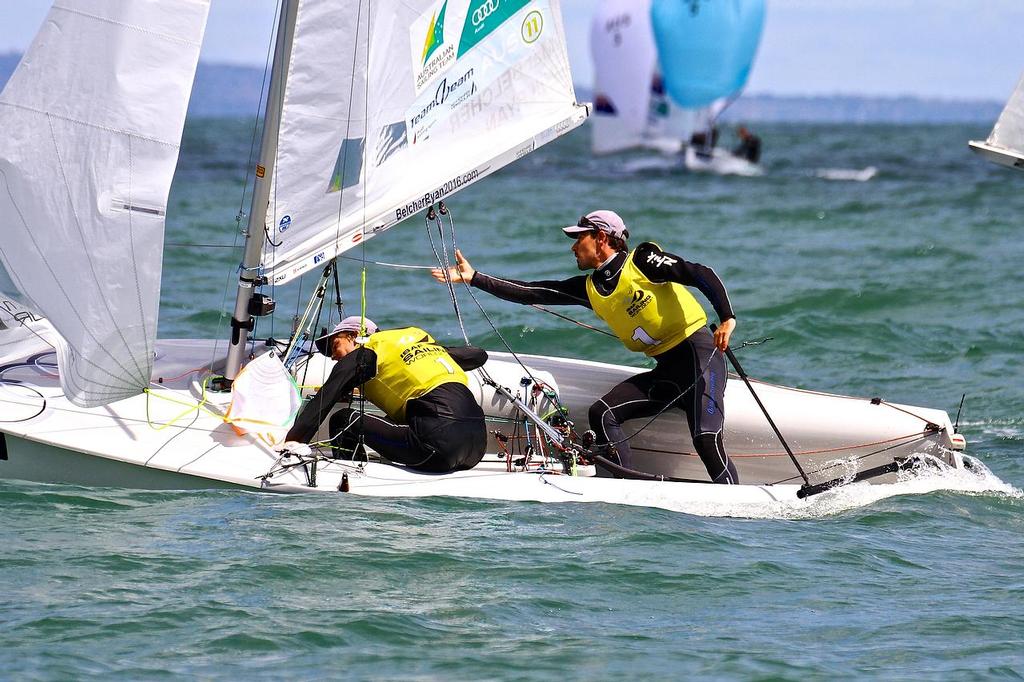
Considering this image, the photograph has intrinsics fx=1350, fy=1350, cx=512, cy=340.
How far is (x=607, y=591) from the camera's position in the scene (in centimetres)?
454

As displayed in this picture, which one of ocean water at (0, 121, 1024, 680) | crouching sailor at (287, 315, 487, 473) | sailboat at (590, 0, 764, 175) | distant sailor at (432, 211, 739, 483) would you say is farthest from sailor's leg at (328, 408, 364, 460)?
sailboat at (590, 0, 764, 175)

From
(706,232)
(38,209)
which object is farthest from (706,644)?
(706,232)

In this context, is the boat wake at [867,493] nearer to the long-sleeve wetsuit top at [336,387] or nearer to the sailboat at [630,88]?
the long-sleeve wetsuit top at [336,387]

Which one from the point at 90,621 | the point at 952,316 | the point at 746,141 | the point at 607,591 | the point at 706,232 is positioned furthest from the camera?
the point at 746,141

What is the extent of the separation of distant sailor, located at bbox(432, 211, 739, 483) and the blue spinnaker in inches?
1108

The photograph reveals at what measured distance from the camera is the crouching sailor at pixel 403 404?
5293 millimetres

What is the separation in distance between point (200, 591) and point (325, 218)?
1780mm

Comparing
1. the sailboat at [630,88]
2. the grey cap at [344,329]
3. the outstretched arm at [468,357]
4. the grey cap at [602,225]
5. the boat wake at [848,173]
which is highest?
the sailboat at [630,88]

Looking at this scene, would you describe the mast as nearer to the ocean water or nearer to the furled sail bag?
the furled sail bag

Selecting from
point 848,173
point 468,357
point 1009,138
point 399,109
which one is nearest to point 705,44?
point 848,173

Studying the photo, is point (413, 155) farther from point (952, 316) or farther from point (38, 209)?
point (952, 316)

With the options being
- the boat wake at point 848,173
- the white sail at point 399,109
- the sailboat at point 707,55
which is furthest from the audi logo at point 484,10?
the sailboat at point 707,55

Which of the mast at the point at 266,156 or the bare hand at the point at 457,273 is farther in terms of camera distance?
the bare hand at the point at 457,273

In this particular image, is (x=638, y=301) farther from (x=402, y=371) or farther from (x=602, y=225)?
(x=402, y=371)
